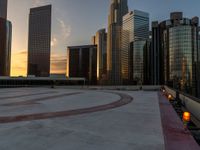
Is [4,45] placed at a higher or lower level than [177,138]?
higher

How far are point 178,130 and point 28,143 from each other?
5.12 metres

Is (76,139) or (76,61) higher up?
(76,61)

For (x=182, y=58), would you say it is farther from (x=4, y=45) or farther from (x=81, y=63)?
(x=4, y=45)

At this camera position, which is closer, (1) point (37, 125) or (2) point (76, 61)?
(1) point (37, 125)

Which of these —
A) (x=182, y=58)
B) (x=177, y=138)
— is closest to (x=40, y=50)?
(x=182, y=58)

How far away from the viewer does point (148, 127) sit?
6531mm

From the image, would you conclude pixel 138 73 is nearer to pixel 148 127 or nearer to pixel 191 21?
pixel 191 21

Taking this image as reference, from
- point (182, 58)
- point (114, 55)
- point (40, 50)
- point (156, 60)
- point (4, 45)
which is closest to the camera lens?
point (182, 58)

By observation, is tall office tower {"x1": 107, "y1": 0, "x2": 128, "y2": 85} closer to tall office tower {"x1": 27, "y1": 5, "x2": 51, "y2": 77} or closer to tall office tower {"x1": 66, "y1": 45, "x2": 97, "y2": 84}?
tall office tower {"x1": 66, "y1": 45, "x2": 97, "y2": 84}

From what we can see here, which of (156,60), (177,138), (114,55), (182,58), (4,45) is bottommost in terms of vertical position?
(177,138)

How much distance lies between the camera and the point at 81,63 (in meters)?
179

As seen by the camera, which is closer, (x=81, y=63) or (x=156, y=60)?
(x=156, y=60)

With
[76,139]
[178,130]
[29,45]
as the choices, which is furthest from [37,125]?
[29,45]

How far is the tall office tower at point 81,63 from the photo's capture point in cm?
17650
